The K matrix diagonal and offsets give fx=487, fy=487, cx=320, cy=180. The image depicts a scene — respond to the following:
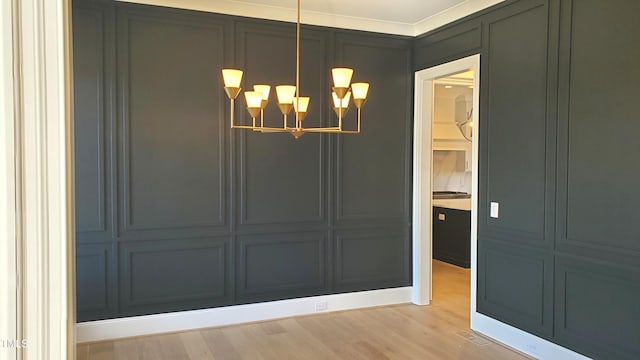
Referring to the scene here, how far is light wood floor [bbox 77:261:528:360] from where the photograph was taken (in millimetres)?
3900

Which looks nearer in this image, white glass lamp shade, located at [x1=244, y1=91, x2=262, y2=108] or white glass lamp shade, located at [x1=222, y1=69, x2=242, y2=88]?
white glass lamp shade, located at [x1=222, y1=69, x2=242, y2=88]

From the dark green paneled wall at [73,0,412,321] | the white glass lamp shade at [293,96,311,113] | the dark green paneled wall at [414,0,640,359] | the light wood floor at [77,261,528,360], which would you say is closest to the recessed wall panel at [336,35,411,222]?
the dark green paneled wall at [73,0,412,321]

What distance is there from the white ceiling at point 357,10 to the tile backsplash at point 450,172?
4.24 m

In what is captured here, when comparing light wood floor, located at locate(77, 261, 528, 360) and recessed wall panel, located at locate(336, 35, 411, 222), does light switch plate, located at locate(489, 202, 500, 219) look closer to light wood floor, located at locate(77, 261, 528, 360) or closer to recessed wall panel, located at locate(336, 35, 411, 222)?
light wood floor, located at locate(77, 261, 528, 360)

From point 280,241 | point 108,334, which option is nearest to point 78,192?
point 108,334

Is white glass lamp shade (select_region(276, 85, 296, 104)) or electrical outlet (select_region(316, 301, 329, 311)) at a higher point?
white glass lamp shade (select_region(276, 85, 296, 104))

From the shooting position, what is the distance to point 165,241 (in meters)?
4.39

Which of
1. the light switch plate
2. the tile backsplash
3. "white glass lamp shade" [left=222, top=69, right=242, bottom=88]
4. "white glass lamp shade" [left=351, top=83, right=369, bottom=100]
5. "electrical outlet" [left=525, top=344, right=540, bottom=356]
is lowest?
"electrical outlet" [left=525, top=344, right=540, bottom=356]

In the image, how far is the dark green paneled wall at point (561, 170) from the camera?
10.4 feet

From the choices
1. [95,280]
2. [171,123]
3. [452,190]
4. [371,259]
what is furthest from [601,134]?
[452,190]

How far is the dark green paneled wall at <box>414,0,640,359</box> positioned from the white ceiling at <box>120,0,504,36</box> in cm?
24

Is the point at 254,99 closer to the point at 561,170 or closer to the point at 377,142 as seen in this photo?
the point at 377,142

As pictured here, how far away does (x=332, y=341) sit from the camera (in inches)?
165

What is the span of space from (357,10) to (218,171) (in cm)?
205
